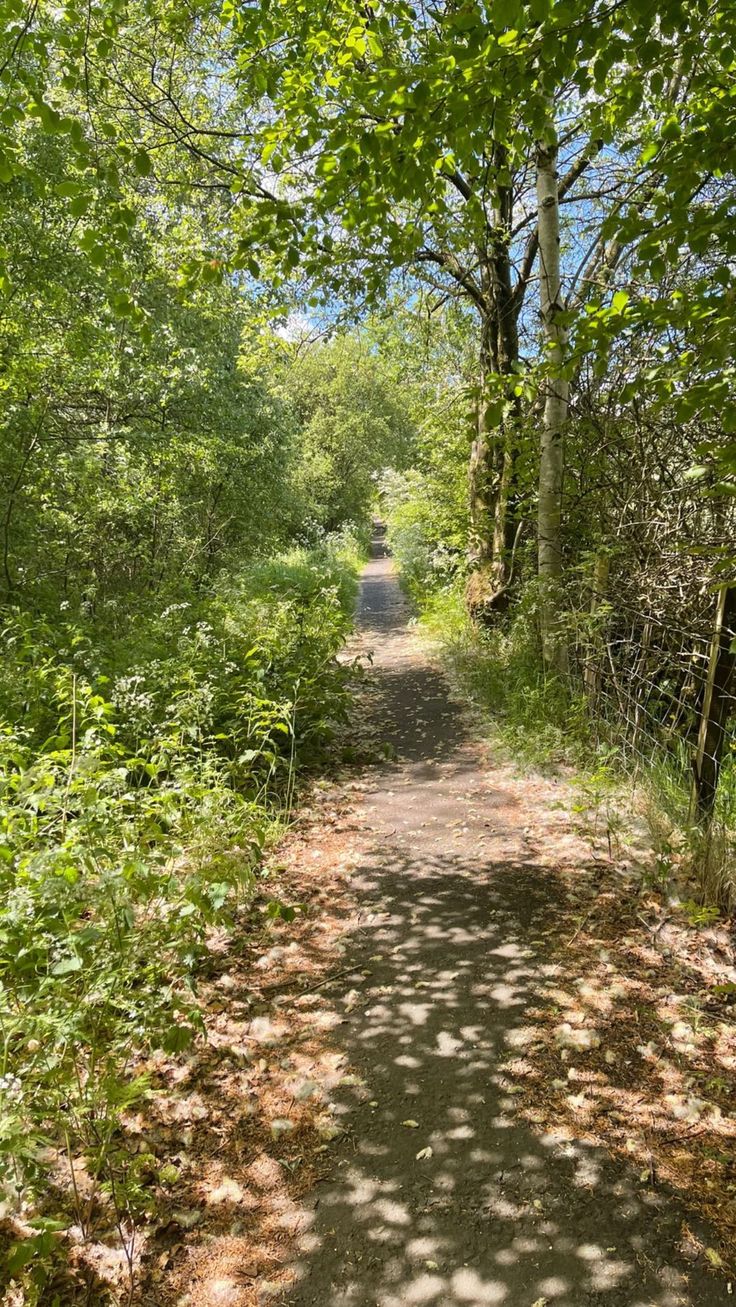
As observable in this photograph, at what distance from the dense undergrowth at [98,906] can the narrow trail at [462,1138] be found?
2.55 feet

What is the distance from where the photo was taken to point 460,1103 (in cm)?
293

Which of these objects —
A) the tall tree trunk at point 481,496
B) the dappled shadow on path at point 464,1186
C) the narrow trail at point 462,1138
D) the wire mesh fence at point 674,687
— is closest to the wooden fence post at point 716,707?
the wire mesh fence at point 674,687

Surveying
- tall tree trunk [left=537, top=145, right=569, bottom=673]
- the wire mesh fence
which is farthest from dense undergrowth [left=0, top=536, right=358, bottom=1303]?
tall tree trunk [left=537, top=145, right=569, bottom=673]

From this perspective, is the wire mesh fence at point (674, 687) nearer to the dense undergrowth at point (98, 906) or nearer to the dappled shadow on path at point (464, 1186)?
the dappled shadow on path at point (464, 1186)

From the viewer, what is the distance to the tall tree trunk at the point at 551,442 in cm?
663

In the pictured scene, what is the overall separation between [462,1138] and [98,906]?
1842 millimetres

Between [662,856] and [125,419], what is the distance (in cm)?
1061

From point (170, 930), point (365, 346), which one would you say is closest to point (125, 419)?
point (365, 346)

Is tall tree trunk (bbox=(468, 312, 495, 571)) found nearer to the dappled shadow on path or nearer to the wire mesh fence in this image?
the wire mesh fence

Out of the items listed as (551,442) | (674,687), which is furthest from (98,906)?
(551,442)

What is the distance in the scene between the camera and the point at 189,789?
14.7 feet

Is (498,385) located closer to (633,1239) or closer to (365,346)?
(633,1239)

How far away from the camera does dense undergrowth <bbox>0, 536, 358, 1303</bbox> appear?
7.88 feet

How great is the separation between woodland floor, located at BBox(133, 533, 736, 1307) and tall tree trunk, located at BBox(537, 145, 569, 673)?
2820mm
